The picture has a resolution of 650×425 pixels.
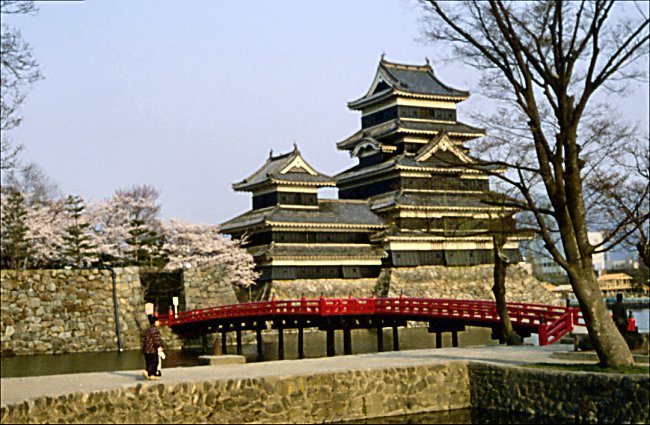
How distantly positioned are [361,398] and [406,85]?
43011mm

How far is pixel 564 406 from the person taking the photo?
16.1m

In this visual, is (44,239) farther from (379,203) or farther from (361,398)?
(361,398)

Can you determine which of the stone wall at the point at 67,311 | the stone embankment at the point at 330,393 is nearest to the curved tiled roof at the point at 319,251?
the stone wall at the point at 67,311

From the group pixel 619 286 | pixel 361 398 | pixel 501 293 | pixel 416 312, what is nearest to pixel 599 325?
pixel 361 398

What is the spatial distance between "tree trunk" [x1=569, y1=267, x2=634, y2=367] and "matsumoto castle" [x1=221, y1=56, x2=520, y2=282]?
3068 centimetres

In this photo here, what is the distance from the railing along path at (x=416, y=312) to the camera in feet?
76.7

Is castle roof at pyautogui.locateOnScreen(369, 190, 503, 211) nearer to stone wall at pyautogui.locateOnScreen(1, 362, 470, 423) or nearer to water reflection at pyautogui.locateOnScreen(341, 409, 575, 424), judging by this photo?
stone wall at pyautogui.locateOnScreen(1, 362, 470, 423)

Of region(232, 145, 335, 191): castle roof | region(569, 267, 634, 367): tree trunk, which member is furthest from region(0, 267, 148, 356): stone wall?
region(569, 267, 634, 367): tree trunk

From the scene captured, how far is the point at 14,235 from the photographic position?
43.9m

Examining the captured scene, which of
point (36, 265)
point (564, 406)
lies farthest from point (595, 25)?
point (36, 265)

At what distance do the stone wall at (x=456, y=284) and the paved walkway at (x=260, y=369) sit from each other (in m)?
29.9

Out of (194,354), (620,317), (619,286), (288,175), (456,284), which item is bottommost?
(194,354)

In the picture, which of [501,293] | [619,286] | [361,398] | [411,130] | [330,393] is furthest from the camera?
[619,286]

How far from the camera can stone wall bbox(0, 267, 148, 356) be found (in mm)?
37844
